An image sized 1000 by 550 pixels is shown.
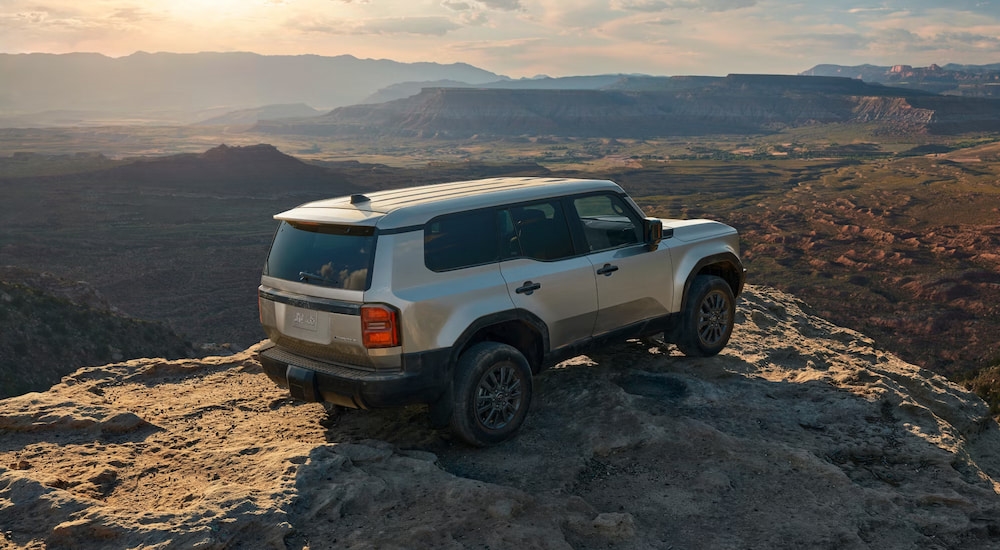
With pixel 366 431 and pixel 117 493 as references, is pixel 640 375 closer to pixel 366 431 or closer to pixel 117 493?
pixel 366 431

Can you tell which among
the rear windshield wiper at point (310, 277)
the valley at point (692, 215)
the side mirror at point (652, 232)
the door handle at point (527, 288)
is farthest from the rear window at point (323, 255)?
the valley at point (692, 215)

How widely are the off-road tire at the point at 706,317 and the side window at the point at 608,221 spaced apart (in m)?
1.02

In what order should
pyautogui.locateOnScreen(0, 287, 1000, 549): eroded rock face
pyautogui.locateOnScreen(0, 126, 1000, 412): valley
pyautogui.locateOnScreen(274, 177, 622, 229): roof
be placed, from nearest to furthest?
1. pyautogui.locateOnScreen(0, 287, 1000, 549): eroded rock face
2. pyautogui.locateOnScreen(274, 177, 622, 229): roof
3. pyautogui.locateOnScreen(0, 126, 1000, 412): valley

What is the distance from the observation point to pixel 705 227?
7598mm

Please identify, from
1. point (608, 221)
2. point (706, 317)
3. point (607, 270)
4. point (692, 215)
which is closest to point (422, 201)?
point (607, 270)

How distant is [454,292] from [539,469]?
1.44 m

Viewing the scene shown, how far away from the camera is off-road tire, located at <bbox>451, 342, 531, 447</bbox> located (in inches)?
209

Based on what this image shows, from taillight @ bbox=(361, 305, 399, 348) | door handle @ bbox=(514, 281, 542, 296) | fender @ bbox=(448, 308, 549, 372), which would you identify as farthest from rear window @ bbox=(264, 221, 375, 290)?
door handle @ bbox=(514, 281, 542, 296)

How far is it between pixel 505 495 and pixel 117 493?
2.55 metres

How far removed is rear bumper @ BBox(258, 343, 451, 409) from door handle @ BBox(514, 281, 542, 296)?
0.82 m

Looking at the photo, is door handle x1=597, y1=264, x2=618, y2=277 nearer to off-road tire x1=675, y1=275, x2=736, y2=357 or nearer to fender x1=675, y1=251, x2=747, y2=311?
fender x1=675, y1=251, x2=747, y2=311

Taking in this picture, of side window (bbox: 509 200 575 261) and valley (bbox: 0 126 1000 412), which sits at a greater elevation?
side window (bbox: 509 200 575 261)

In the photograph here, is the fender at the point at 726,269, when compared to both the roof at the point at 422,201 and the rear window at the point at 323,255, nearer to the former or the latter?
the roof at the point at 422,201

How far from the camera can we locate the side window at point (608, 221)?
21.4 ft
